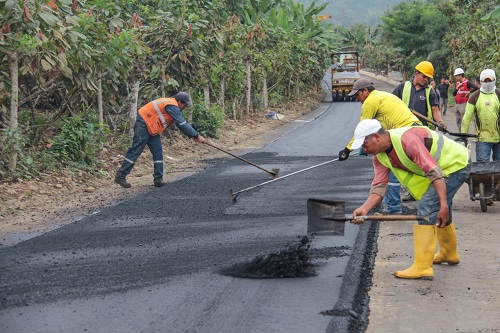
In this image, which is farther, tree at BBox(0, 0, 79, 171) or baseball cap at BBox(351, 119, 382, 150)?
tree at BBox(0, 0, 79, 171)

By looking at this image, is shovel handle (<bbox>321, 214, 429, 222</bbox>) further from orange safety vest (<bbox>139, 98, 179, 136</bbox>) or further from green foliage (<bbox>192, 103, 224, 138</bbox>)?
green foliage (<bbox>192, 103, 224, 138</bbox>)

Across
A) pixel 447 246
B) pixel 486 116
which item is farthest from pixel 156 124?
pixel 447 246

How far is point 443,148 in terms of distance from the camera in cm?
616

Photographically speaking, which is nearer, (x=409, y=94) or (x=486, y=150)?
(x=409, y=94)

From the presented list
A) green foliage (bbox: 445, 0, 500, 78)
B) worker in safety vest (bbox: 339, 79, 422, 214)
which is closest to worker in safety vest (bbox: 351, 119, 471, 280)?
worker in safety vest (bbox: 339, 79, 422, 214)

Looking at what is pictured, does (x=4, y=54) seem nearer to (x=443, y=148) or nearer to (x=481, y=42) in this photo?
(x=443, y=148)

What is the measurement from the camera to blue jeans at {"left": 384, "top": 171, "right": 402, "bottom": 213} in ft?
29.1

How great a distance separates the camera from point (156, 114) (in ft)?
Answer: 37.9

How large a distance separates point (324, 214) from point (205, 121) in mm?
14297

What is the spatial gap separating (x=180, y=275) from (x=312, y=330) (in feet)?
5.21

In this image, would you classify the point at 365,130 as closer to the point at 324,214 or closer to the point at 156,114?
the point at 324,214

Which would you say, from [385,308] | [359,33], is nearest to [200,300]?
[385,308]

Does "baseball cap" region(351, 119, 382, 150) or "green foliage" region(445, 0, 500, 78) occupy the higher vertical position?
"green foliage" region(445, 0, 500, 78)

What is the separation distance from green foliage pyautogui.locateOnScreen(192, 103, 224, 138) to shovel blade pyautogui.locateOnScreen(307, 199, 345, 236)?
46.0 ft
